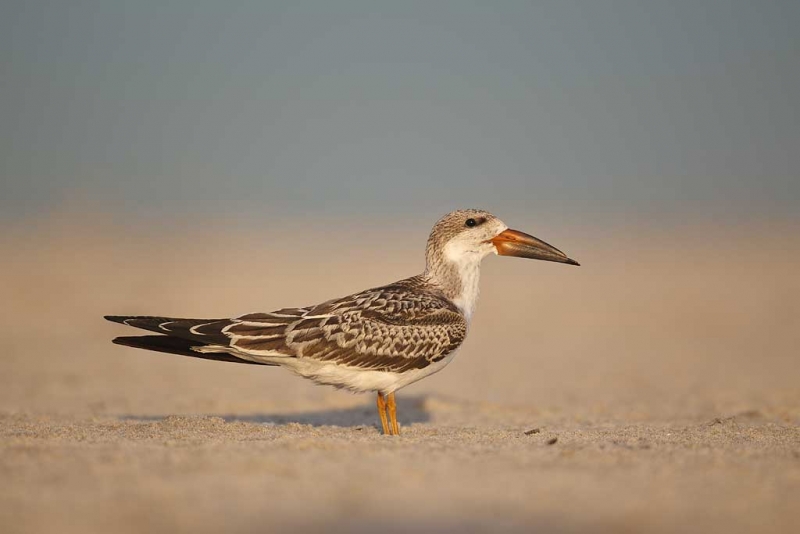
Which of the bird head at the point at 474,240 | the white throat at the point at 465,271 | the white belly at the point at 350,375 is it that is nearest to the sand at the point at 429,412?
the white belly at the point at 350,375

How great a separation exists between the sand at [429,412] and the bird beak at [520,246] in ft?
5.45

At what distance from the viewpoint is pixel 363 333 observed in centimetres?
742

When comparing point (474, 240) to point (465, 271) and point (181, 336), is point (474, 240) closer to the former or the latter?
point (465, 271)

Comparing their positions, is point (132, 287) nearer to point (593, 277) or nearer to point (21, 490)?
point (593, 277)

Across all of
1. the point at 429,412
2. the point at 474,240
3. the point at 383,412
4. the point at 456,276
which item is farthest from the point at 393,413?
the point at 429,412

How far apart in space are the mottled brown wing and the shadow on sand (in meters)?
1.43

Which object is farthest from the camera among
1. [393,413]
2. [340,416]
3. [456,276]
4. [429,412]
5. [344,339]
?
[429,412]

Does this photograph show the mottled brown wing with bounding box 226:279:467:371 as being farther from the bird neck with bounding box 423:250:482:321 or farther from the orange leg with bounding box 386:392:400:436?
the bird neck with bounding box 423:250:482:321

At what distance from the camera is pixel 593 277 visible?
29.5 m

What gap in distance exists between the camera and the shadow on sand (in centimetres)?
905

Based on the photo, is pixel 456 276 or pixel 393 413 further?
pixel 456 276

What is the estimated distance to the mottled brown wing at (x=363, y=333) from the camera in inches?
290

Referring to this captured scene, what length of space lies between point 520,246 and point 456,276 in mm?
734

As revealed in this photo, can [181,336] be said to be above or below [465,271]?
below
